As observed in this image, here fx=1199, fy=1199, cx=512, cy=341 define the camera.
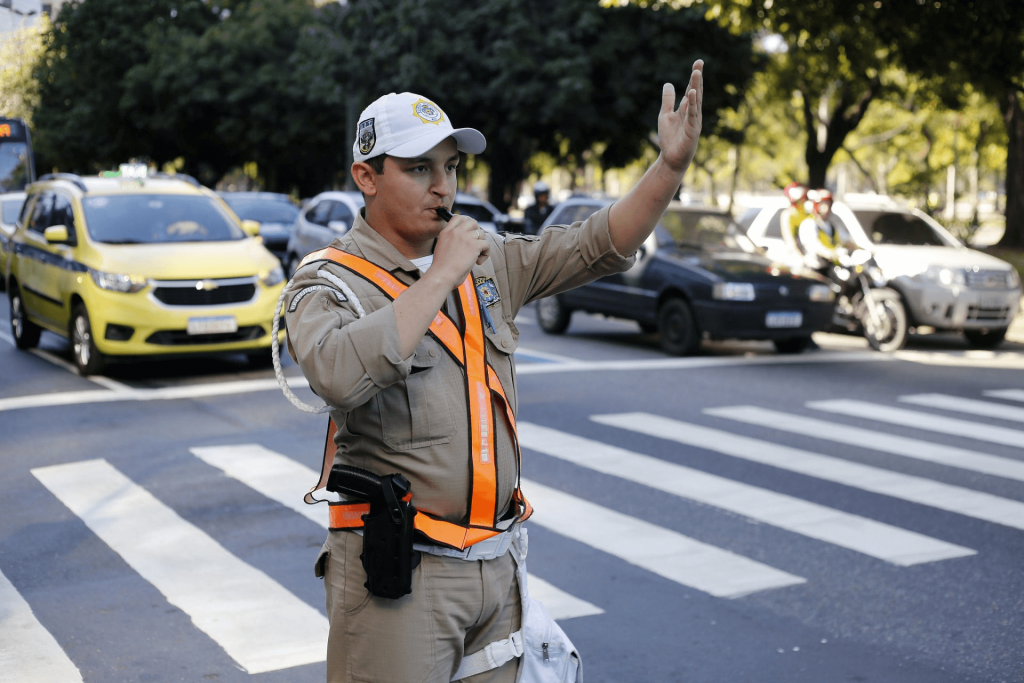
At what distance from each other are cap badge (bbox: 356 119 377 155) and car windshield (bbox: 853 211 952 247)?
13010 mm

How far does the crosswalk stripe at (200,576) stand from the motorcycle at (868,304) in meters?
9.41

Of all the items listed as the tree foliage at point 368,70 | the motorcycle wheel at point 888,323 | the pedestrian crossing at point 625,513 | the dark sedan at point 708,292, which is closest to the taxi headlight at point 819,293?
the dark sedan at point 708,292

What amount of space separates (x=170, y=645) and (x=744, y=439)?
4891mm

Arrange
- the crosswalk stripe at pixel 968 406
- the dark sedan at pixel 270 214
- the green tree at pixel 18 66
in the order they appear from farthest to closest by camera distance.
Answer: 1. the dark sedan at pixel 270 214
2. the green tree at pixel 18 66
3. the crosswalk stripe at pixel 968 406

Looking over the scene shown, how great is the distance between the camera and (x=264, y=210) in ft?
83.0

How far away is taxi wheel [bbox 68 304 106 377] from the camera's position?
10.8m

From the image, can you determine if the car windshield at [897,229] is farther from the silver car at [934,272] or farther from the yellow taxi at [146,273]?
the yellow taxi at [146,273]

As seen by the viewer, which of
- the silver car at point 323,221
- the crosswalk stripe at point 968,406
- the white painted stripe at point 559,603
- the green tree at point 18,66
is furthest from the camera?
the silver car at point 323,221

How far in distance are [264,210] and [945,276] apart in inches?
611

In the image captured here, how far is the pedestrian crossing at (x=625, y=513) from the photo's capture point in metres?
4.73

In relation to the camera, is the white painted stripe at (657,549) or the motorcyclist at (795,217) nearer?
the white painted stripe at (657,549)

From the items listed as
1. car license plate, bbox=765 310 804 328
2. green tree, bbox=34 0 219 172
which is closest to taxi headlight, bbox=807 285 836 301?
car license plate, bbox=765 310 804 328

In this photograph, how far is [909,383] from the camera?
1125cm

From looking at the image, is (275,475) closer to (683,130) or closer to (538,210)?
(683,130)
